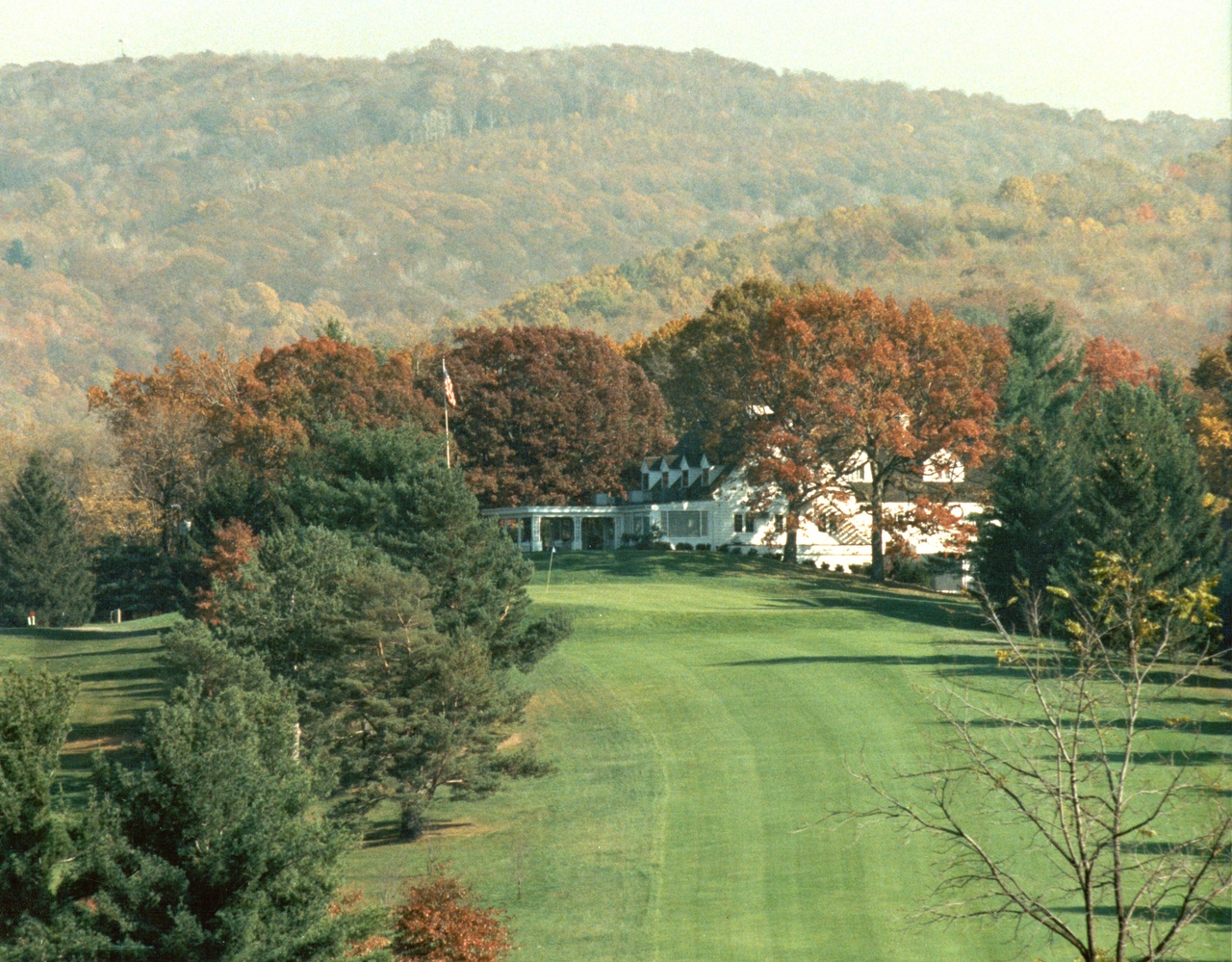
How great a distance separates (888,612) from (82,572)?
42.2 m

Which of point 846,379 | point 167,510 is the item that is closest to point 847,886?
point 846,379

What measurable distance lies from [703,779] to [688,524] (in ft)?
147

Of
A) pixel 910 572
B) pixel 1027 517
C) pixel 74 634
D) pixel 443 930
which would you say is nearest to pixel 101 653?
pixel 74 634

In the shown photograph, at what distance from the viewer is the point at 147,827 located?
2269cm

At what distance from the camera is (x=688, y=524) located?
264 ft

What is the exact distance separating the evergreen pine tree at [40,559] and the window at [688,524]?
29.1m

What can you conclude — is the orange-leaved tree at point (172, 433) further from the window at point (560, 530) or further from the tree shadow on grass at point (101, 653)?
the tree shadow on grass at point (101, 653)

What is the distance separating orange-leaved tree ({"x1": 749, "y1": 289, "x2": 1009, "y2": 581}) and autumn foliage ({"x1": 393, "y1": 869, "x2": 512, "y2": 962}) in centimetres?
4580

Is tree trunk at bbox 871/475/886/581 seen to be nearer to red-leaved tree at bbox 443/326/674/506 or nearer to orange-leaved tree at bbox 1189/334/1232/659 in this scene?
orange-leaved tree at bbox 1189/334/1232/659

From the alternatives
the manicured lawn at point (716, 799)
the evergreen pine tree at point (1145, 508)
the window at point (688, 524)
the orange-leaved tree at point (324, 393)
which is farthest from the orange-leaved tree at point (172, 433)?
the evergreen pine tree at point (1145, 508)

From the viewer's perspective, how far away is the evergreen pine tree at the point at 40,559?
258 feet

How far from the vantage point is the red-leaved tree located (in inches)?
3103

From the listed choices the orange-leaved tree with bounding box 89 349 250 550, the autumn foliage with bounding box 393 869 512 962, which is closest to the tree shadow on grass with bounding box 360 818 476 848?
the autumn foliage with bounding box 393 869 512 962

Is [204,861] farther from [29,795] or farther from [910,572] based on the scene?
[910,572]
